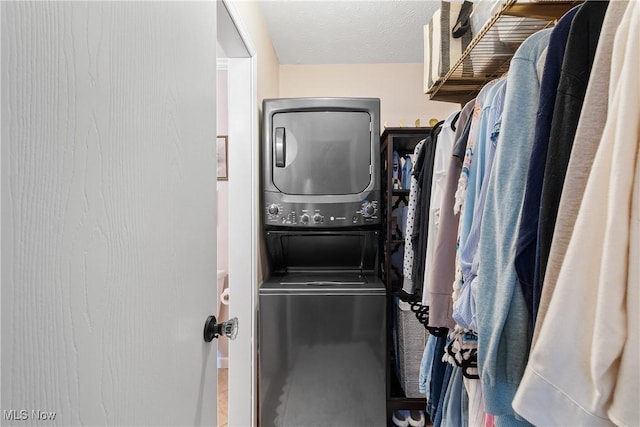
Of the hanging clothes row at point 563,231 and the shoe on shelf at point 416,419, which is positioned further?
the shoe on shelf at point 416,419

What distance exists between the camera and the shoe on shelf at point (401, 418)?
6.33ft

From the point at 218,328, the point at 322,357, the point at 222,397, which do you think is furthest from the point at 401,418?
the point at 218,328

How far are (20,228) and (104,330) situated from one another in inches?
7.5

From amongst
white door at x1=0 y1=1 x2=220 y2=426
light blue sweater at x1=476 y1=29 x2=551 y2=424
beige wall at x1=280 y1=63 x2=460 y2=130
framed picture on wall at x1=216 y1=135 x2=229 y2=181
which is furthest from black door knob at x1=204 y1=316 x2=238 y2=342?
beige wall at x1=280 y1=63 x2=460 y2=130

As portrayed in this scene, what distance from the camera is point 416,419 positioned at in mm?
1941

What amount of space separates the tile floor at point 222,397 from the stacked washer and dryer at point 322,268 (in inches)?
17.0

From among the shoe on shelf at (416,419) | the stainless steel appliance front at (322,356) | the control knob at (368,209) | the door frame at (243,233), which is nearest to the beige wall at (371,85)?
the door frame at (243,233)

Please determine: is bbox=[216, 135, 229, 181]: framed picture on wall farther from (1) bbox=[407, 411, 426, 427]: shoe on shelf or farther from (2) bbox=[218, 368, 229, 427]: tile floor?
(1) bbox=[407, 411, 426, 427]: shoe on shelf

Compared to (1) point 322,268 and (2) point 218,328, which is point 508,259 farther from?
(1) point 322,268

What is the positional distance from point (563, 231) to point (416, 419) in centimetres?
184

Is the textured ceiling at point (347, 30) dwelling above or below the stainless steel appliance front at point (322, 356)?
above

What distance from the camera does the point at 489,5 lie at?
1209 mm

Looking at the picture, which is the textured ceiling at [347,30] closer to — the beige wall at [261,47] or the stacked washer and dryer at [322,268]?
the beige wall at [261,47]

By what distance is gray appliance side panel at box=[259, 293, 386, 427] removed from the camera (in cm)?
175
